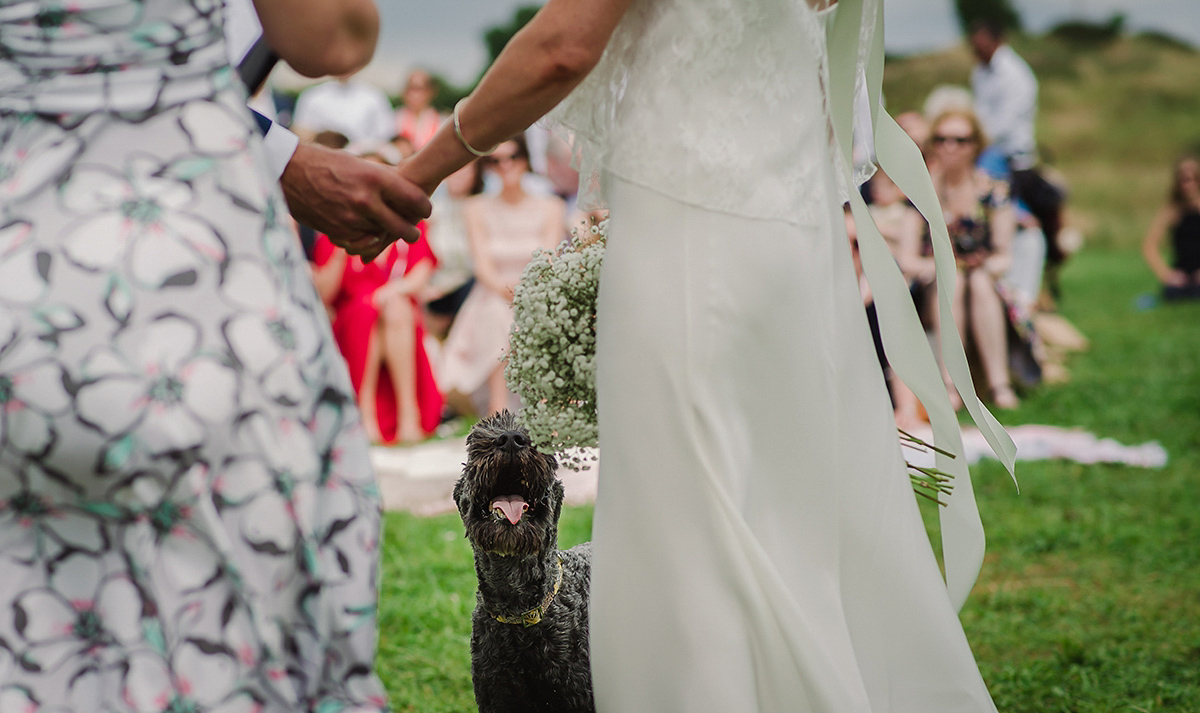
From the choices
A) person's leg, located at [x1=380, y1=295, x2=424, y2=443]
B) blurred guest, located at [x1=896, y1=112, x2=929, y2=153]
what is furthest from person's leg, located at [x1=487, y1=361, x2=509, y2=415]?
blurred guest, located at [x1=896, y1=112, x2=929, y2=153]

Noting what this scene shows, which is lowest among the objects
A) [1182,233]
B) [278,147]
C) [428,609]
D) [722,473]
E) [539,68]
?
[428,609]

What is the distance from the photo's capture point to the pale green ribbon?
2.39m

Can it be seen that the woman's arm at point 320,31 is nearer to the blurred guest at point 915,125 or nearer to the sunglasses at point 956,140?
the sunglasses at point 956,140

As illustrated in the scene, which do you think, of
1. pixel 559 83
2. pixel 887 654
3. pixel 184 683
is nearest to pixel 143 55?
pixel 559 83

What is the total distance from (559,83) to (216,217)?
2.30 ft

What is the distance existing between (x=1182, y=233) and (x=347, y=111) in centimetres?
1079

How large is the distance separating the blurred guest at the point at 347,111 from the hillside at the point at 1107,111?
1978 centimetres

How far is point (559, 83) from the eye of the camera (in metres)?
2.04

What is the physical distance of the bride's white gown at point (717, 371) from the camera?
2051 millimetres

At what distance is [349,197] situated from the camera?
2.30 m

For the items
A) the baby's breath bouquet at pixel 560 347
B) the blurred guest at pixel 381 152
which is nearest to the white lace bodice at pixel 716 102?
the baby's breath bouquet at pixel 560 347

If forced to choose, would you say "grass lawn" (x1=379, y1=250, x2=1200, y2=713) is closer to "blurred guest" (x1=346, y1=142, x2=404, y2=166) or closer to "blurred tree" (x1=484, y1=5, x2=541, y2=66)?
"blurred guest" (x1=346, y1=142, x2=404, y2=166)

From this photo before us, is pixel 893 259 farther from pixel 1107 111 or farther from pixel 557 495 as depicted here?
pixel 1107 111

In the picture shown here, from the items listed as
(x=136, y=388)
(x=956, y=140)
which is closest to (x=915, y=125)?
(x=956, y=140)
